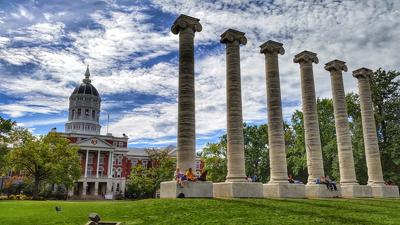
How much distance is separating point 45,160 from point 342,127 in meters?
51.0

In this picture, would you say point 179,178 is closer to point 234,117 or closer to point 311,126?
point 234,117

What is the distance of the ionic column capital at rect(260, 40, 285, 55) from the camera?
112ft

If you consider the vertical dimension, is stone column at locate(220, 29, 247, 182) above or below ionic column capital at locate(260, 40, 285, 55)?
below

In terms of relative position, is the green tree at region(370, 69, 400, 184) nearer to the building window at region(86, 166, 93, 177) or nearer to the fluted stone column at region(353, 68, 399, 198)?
the fluted stone column at region(353, 68, 399, 198)

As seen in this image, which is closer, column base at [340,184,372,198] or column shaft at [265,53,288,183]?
column shaft at [265,53,288,183]

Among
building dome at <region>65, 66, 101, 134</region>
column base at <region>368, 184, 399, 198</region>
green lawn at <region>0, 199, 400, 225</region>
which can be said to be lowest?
green lawn at <region>0, 199, 400, 225</region>

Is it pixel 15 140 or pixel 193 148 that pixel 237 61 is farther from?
pixel 15 140

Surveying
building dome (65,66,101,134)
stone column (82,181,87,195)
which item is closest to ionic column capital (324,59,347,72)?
stone column (82,181,87,195)

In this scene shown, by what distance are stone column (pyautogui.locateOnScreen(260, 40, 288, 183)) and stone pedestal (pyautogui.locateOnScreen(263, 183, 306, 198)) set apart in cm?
62

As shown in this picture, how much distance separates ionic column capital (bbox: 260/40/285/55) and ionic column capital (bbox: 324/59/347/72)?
7.76m

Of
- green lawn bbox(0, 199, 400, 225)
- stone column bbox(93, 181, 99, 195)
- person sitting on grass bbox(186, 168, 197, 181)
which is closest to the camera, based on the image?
green lawn bbox(0, 199, 400, 225)

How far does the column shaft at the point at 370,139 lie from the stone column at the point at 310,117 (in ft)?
25.5

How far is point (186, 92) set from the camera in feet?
90.8

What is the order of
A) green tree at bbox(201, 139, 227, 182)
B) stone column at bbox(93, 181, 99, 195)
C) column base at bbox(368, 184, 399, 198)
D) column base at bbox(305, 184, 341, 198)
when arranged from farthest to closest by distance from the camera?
1. stone column at bbox(93, 181, 99, 195)
2. green tree at bbox(201, 139, 227, 182)
3. column base at bbox(368, 184, 399, 198)
4. column base at bbox(305, 184, 341, 198)
